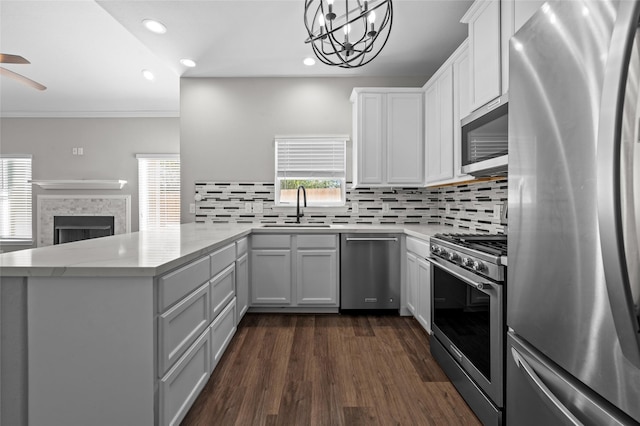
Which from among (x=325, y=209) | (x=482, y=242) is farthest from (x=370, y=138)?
(x=482, y=242)

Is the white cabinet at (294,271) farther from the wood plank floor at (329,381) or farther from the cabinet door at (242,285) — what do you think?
the wood plank floor at (329,381)

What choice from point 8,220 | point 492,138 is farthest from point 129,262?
point 8,220

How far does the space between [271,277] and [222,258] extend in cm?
111

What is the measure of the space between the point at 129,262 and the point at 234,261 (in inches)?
52.8

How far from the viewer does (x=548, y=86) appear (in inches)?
37.0

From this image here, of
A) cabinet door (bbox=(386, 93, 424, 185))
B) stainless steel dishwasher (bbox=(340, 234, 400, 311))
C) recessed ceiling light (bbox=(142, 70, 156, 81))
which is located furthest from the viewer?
recessed ceiling light (bbox=(142, 70, 156, 81))

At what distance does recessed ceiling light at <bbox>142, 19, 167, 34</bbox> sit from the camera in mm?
2885

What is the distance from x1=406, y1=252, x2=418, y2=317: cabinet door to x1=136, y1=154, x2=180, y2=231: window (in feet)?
14.3

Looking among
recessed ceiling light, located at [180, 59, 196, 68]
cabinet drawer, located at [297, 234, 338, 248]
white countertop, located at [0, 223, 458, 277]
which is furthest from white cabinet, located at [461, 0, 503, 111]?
recessed ceiling light, located at [180, 59, 196, 68]

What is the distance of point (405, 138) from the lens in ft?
11.7

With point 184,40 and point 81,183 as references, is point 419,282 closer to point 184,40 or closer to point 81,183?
point 184,40

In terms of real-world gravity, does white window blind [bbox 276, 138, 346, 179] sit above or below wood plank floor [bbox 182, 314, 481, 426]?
above

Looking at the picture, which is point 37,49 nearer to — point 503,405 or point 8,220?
point 8,220

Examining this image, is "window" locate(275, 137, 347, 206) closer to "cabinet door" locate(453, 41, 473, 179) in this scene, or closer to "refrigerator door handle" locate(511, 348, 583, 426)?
"cabinet door" locate(453, 41, 473, 179)
